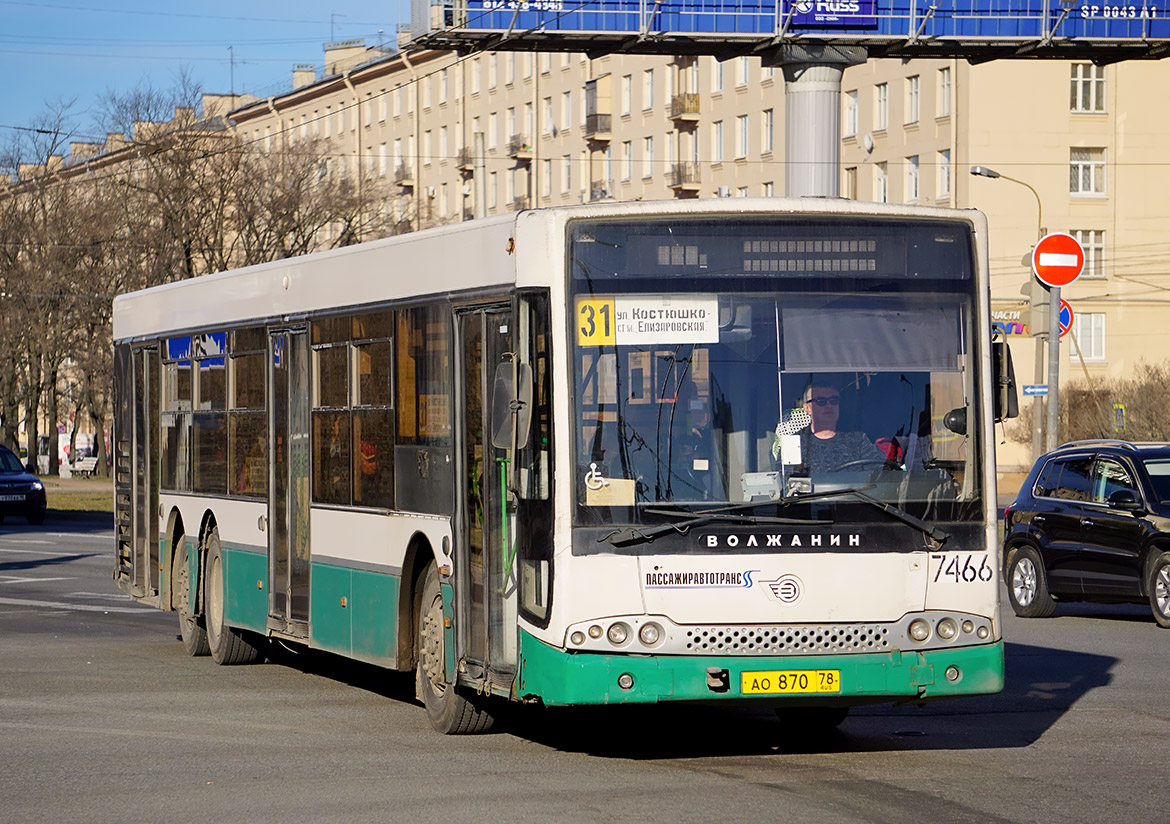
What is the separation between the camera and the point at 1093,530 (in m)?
18.2

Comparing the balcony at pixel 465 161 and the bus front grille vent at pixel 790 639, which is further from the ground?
the balcony at pixel 465 161

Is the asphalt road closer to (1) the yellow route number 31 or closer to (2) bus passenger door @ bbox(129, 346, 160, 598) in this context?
(2) bus passenger door @ bbox(129, 346, 160, 598)

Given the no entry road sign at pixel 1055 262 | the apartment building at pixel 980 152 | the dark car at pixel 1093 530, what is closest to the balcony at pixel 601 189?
the apartment building at pixel 980 152

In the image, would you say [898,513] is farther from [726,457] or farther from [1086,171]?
[1086,171]

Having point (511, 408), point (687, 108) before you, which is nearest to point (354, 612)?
point (511, 408)

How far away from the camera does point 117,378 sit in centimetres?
1742

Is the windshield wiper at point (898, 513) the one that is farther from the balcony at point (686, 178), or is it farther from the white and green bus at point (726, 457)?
the balcony at point (686, 178)

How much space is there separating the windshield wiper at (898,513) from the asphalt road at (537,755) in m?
1.13

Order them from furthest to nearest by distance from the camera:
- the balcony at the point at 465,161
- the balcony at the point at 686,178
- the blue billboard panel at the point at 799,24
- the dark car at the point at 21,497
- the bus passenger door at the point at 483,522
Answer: the balcony at the point at 465,161 < the balcony at the point at 686,178 < the dark car at the point at 21,497 < the blue billboard panel at the point at 799,24 < the bus passenger door at the point at 483,522

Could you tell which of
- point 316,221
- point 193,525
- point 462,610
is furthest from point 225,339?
point 316,221

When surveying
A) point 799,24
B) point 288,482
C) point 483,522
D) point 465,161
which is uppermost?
point 465,161

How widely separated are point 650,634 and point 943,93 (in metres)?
58.2

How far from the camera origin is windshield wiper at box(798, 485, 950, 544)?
9.16m

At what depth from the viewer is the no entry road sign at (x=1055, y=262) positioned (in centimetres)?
2984
